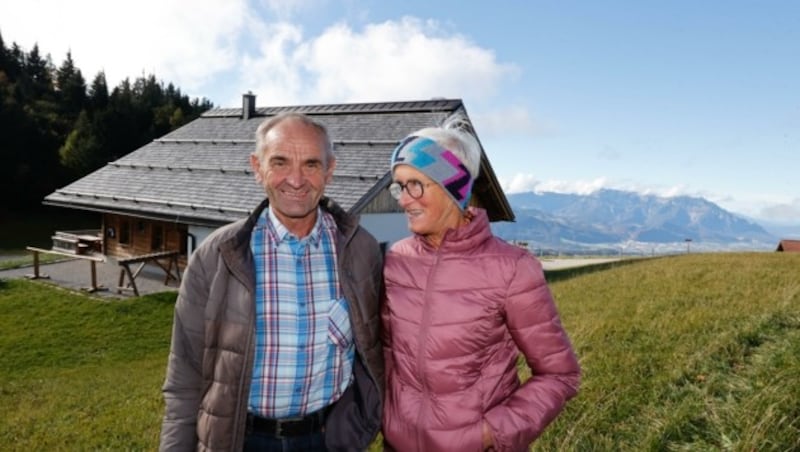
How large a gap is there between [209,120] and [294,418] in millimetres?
23534

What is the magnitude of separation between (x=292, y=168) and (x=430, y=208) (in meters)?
0.76

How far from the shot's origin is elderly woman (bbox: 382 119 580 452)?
7.60 feet

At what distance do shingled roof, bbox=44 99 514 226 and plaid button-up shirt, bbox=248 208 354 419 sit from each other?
1112cm

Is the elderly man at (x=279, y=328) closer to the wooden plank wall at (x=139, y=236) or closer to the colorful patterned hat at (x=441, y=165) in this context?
the colorful patterned hat at (x=441, y=165)

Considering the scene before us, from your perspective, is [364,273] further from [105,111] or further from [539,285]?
[105,111]

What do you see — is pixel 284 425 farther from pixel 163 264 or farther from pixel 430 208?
pixel 163 264

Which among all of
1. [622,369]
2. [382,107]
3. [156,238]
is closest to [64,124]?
[156,238]

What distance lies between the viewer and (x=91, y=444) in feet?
18.4

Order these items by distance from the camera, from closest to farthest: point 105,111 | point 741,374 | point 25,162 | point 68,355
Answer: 1. point 741,374
2. point 68,355
3. point 25,162
4. point 105,111

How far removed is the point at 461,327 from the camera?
92.8 inches

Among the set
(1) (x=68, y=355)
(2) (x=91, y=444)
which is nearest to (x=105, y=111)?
(1) (x=68, y=355)

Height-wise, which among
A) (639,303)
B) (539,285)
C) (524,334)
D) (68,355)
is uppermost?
(539,285)

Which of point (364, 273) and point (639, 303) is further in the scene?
point (639, 303)

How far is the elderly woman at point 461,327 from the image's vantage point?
232cm
